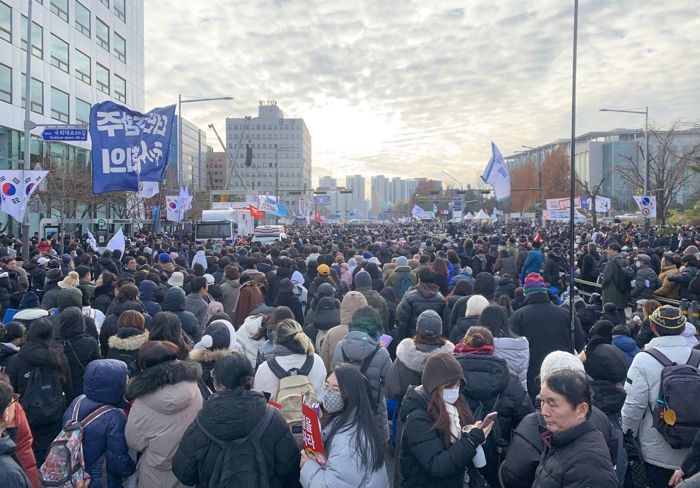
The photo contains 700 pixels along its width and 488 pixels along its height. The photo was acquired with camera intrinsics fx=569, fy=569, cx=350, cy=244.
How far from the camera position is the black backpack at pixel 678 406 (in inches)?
151

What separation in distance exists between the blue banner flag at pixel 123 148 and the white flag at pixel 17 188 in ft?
10.00

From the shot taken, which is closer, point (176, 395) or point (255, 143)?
point (176, 395)

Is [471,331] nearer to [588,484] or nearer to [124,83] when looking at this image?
[588,484]

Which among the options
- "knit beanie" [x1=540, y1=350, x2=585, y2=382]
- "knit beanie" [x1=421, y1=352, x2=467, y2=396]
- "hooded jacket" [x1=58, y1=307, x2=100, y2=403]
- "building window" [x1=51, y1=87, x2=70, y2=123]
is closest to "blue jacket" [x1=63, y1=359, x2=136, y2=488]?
"hooded jacket" [x1=58, y1=307, x2=100, y2=403]

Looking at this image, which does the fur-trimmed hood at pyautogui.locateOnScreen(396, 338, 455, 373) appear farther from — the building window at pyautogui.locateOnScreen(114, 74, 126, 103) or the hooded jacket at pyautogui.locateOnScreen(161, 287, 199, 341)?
the building window at pyautogui.locateOnScreen(114, 74, 126, 103)

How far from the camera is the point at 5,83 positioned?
28.1 m

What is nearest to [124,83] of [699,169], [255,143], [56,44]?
[56,44]

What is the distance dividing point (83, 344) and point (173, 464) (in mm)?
2564

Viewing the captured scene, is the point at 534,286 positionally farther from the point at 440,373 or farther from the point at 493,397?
the point at 440,373

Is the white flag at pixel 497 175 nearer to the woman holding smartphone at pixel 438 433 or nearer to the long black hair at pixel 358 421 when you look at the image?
the woman holding smartphone at pixel 438 433

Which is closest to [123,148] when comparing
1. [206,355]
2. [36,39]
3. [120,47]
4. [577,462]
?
[206,355]

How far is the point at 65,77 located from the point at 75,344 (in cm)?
3381

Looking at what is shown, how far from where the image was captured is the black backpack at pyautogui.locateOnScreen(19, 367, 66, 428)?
4723 mm

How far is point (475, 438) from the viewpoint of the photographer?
3.41m
